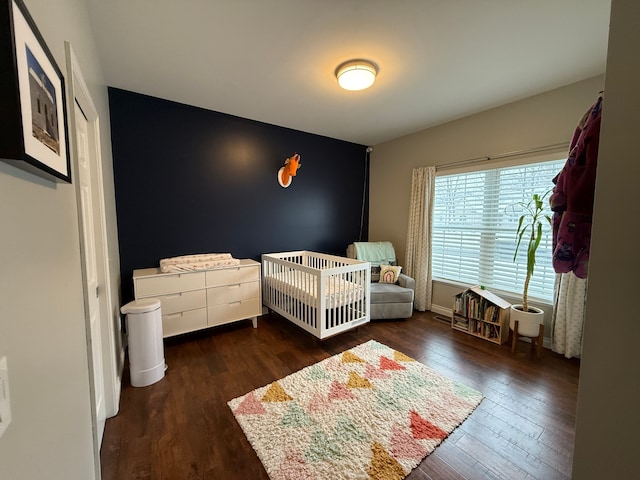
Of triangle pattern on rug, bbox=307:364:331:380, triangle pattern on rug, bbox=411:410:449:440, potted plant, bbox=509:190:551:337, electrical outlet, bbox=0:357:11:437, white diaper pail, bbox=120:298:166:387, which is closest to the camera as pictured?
electrical outlet, bbox=0:357:11:437

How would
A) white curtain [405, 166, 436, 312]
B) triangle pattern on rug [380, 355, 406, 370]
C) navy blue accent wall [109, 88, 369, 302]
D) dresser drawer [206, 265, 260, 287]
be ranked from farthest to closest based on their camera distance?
1. white curtain [405, 166, 436, 312]
2. dresser drawer [206, 265, 260, 287]
3. navy blue accent wall [109, 88, 369, 302]
4. triangle pattern on rug [380, 355, 406, 370]

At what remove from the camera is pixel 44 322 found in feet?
2.18

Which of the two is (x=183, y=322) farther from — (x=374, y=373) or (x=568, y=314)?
(x=568, y=314)

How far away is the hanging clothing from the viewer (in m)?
0.84

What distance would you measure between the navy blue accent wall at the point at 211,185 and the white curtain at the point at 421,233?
115cm

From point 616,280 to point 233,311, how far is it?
2827 mm

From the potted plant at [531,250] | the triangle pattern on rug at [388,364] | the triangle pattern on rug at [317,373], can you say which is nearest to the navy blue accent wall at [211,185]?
the triangle pattern on rug at [317,373]

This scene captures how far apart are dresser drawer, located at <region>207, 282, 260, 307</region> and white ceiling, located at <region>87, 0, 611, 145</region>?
1.95 m

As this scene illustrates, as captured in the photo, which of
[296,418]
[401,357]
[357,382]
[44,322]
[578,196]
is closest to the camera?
[44,322]

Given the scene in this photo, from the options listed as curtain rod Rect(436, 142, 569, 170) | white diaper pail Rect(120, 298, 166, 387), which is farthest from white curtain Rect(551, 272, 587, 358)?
white diaper pail Rect(120, 298, 166, 387)

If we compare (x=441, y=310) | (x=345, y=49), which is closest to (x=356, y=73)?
(x=345, y=49)

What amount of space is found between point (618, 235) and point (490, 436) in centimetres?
150

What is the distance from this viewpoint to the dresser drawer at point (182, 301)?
242 centimetres

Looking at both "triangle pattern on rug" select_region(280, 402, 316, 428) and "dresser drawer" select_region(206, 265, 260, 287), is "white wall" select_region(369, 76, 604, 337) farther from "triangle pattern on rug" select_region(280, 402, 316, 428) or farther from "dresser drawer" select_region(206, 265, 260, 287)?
"triangle pattern on rug" select_region(280, 402, 316, 428)
